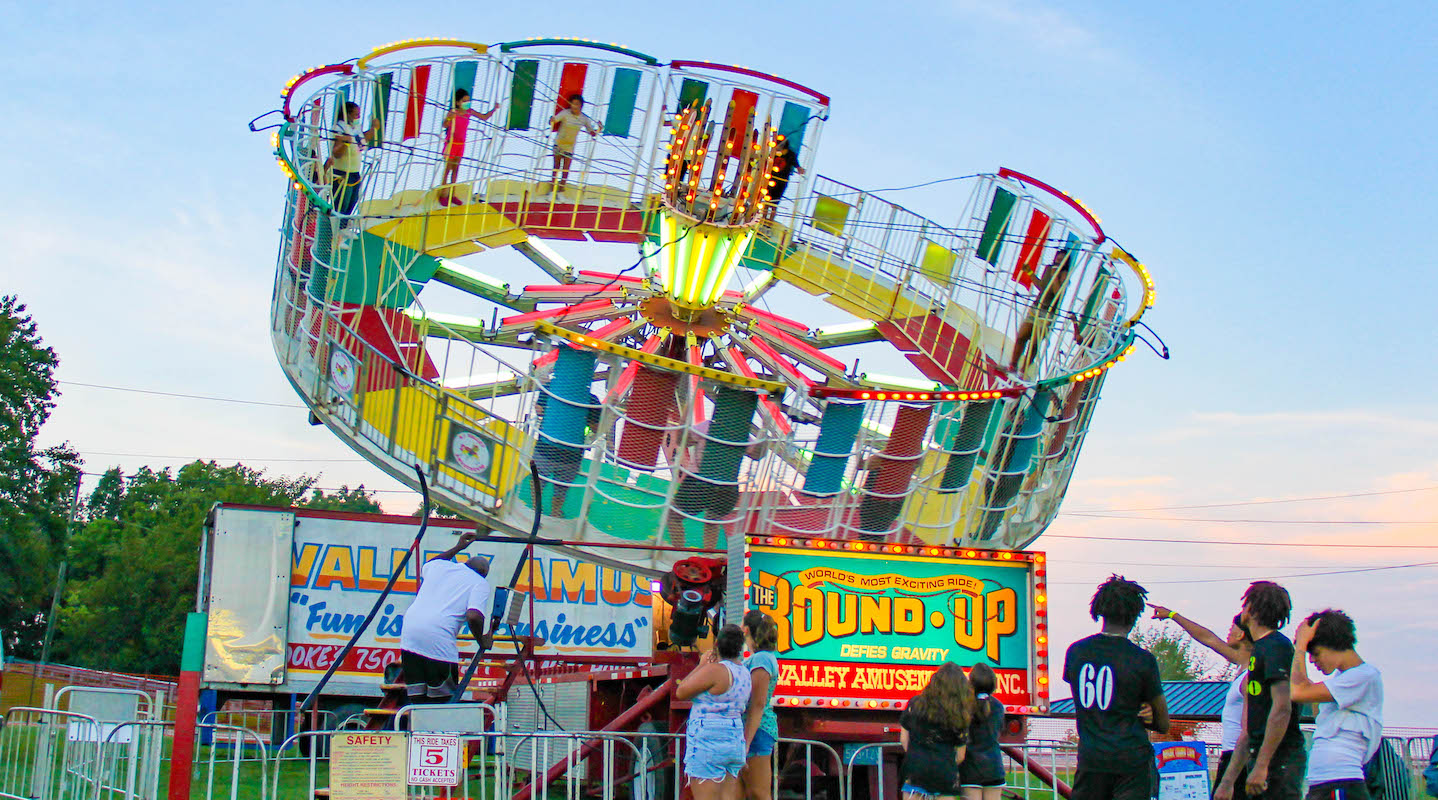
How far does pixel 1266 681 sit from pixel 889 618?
5040 millimetres

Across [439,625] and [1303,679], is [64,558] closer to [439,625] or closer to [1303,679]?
[439,625]

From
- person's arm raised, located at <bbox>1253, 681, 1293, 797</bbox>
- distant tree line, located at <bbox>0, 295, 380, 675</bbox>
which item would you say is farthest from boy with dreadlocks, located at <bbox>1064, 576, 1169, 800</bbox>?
distant tree line, located at <bbox>0, 295, 380, 675</bbox>

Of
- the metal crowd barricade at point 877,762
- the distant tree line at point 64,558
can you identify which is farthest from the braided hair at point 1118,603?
the distant tree line at point 64,558

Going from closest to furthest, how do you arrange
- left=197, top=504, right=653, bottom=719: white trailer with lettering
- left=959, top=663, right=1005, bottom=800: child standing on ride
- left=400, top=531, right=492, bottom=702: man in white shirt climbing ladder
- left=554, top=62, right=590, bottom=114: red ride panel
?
left=959, top=663, right=1005, bottom=800: child standing on ride → left=400, top=531, right=492, bottom=702: man in white shirt climbing ladder → left=554, top=62, right=590, bottom=114: red ride panel → left=197, top=504, right=653, bottom=719: white trailer with lettering

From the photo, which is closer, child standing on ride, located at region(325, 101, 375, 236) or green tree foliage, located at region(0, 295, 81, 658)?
child standing on ride, located at region(325, 101, 375, 236)

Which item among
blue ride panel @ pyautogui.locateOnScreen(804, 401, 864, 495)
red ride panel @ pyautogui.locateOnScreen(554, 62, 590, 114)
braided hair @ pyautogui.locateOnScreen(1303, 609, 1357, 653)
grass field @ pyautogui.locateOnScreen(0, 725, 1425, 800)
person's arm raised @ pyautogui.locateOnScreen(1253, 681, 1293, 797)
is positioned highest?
red ride panel @ pyautogui.locateOnScreen(554, 62, 590, 114)

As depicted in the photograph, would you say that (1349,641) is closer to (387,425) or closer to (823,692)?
(823,692)

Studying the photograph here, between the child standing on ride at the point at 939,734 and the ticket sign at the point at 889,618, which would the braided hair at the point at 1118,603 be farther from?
the ticket sign at the point at 889,618

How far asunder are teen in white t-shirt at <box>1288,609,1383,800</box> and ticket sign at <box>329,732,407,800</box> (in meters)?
5.55

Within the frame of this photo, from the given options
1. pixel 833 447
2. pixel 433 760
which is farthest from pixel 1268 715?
pixel 833 447

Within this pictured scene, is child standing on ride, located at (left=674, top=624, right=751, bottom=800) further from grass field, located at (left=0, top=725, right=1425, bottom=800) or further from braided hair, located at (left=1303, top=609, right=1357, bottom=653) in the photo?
braided hair, located at (left=1303, top=609, right=1357, bottom=653)

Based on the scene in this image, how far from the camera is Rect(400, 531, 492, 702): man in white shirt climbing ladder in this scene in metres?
10.4

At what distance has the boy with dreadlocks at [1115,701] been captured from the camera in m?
6.55

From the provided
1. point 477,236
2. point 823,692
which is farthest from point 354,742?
point 477,236
